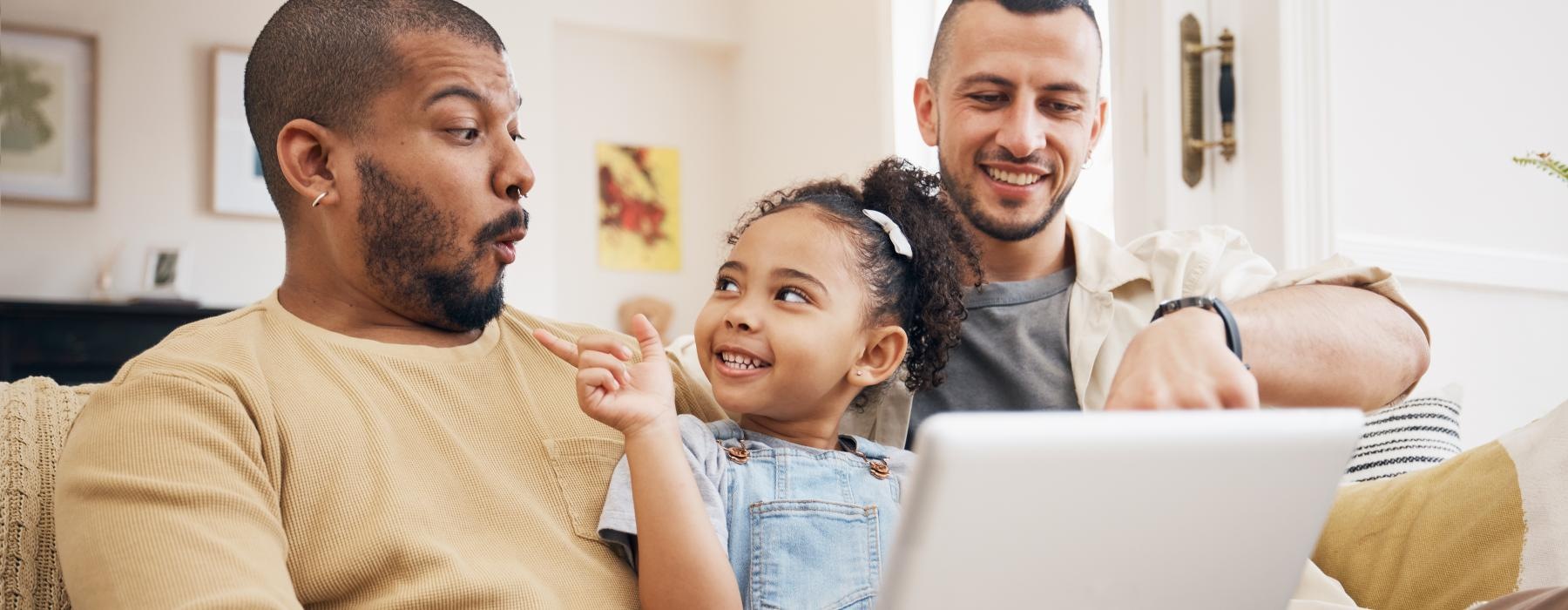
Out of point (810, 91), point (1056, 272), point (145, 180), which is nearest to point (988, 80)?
point (1056, 272)

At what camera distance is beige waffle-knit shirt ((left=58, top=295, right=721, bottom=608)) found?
973 millimetres

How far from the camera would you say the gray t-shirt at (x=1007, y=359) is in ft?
5.93

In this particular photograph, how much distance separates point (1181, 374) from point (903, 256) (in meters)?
0.68

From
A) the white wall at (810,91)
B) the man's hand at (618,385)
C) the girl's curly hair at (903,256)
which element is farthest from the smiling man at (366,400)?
the white wall at (810,91)

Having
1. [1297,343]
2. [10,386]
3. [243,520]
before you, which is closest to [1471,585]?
[1297,343]

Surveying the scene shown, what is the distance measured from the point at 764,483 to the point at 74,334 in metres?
3.79

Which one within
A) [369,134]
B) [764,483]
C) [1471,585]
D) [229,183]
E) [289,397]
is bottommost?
[1471,585]

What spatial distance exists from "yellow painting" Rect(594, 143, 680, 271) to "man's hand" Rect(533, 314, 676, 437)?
447 cm

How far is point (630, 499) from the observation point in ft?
4.08

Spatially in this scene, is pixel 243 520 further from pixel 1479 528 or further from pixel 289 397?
pixel 1479 528

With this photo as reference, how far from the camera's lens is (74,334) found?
4.26 metres

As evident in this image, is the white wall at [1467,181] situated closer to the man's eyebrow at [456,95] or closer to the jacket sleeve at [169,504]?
the man's eyebrow at [456,95]

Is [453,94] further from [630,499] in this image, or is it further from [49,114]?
[49,114]

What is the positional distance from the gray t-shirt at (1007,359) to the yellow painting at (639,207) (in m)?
3.96
